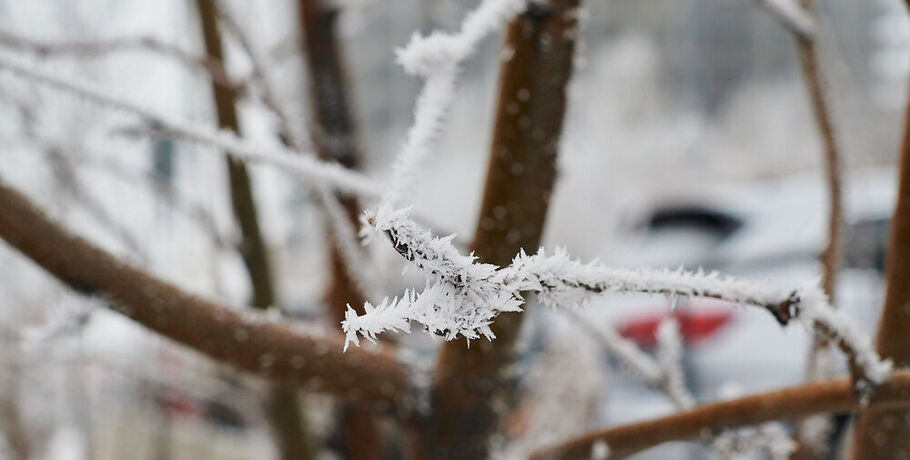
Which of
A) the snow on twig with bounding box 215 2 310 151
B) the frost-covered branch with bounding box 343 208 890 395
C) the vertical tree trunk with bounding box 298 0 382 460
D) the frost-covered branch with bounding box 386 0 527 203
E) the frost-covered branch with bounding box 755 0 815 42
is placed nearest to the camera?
the frost-covered branch with bounding box 343 208 890 395

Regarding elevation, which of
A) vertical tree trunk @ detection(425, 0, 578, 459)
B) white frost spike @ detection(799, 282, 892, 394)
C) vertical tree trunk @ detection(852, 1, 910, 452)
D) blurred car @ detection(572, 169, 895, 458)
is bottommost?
white frost spike @ detection(799, 282, 892, 394)

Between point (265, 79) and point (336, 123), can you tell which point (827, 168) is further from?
point (336, 123)

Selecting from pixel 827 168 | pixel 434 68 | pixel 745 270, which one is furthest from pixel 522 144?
pixel 745 270

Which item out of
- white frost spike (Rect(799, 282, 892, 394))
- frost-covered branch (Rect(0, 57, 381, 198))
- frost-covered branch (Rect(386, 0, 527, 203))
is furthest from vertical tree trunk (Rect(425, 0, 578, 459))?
white frost spike (Rect(799, 282, 892, 394))

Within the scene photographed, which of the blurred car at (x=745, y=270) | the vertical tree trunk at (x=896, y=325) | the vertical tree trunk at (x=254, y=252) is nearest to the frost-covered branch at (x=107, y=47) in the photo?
the vertical tree trunk at (x=254, y=252)

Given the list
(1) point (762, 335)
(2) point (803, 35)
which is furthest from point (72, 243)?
(1) point (762, 335)

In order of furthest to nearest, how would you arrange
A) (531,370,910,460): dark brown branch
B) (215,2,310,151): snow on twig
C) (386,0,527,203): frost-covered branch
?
(215,2,310,151): snow on twig
(531,370,910,460): dark brown branch
(386,0,527,203): frost-covered branch

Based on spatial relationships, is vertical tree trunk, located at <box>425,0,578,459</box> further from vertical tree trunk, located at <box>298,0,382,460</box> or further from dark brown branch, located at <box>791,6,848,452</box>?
vertical tree trunk, located at <box>298,0,382,460</box>

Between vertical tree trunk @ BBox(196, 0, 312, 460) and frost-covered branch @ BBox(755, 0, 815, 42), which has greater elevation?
vertical tree trunk @ BBox(196, 0, 312, 460)
